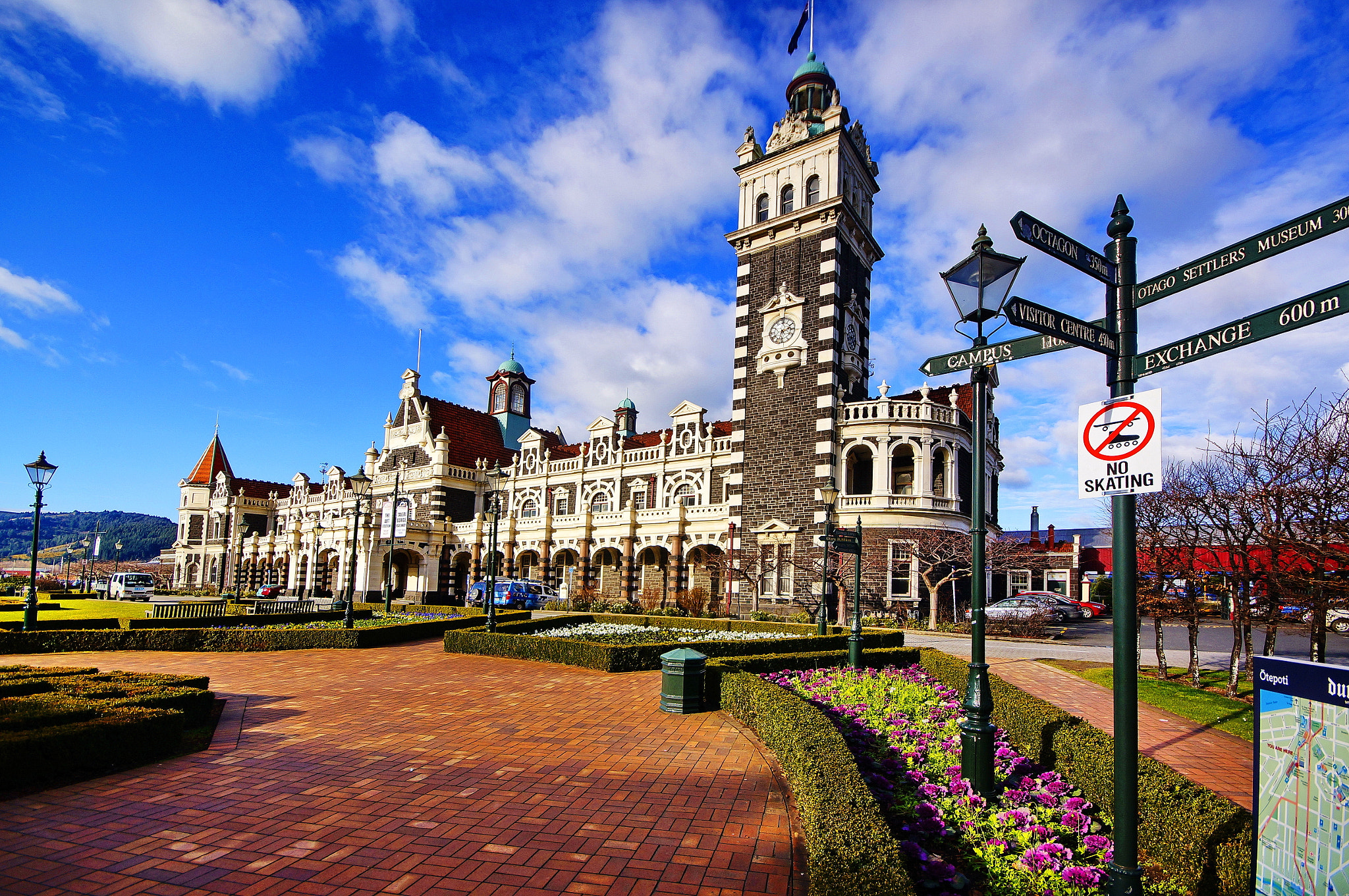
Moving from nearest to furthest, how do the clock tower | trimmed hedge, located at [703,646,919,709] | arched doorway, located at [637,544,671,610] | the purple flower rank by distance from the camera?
the purple flower
trimmed hedge, located at [703,646,919,709]
the clock tower
arched doorway, located at [637,544,671,610]

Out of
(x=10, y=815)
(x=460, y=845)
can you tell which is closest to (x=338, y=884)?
(x=460, y=845)

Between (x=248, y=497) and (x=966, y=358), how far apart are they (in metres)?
79.1

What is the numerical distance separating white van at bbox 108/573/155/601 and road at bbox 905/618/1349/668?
4978 centimetres

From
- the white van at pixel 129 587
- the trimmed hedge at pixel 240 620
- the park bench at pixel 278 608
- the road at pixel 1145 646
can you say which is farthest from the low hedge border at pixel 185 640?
the white van at pixel 129 587

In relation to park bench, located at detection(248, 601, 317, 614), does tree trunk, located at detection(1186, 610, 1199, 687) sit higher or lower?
higher

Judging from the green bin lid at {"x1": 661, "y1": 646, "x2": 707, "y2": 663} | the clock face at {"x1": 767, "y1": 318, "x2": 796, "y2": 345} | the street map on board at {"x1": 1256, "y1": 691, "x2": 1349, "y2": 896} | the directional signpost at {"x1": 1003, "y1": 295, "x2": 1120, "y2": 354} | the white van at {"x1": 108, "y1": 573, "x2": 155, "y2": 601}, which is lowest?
the white van at {"x1": 108, "y1": 573, "x2": 155, "y2": 601}

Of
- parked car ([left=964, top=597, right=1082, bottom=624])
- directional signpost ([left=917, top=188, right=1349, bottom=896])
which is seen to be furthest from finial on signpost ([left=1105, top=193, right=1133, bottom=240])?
parked car ([left=964, top=597, right=1082, bottom=624])

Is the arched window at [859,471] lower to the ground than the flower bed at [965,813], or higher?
higher

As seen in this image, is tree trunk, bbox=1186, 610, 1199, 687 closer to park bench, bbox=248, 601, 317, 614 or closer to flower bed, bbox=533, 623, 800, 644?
flower bed, bbox=533, 623, 800, 644

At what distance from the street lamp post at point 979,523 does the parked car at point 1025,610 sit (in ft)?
70.7

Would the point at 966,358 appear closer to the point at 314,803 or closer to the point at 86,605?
the point at 314,803

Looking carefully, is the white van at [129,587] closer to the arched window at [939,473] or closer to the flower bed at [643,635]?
the flower bed at [643,635]

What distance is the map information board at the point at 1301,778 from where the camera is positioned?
13.6 feet

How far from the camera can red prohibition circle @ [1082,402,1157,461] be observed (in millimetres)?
4496
